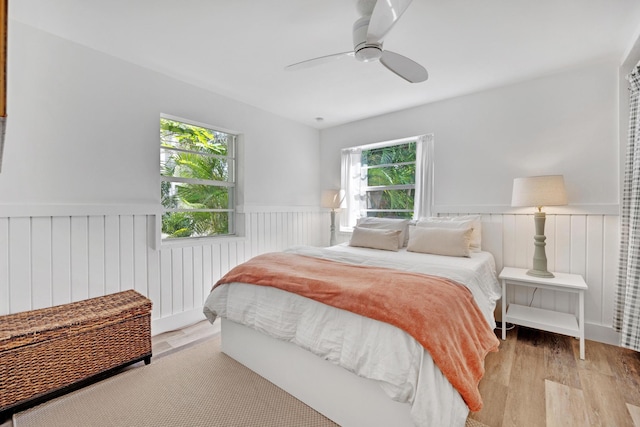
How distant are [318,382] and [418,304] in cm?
79

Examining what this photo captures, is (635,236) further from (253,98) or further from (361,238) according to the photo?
(253,98)

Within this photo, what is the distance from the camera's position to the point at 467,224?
9.38 ft

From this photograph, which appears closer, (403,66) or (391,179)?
(403,66)

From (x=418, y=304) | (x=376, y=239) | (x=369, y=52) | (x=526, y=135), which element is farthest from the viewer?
(x=376, y=239)

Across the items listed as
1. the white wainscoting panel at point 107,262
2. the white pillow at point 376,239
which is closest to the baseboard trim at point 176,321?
the white wainscoting panel at point 107,262

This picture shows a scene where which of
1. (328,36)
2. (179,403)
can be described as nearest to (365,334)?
(179,403)

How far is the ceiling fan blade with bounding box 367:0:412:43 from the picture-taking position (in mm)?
1366

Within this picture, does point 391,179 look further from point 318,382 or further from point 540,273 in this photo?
point 318,382

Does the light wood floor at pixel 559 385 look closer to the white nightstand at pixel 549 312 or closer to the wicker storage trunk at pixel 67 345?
the white nightstand at pixel 549 312

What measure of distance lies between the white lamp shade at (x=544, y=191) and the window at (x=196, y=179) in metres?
3.06

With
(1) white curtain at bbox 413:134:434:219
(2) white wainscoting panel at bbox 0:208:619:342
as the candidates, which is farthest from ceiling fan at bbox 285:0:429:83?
(2) white wainscoting panel at bbox 0:208:619:342

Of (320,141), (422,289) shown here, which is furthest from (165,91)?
(422,289)

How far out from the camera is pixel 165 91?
2744 millimetres

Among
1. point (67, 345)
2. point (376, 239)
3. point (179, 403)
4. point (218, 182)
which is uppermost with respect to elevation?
point (218, 182)
